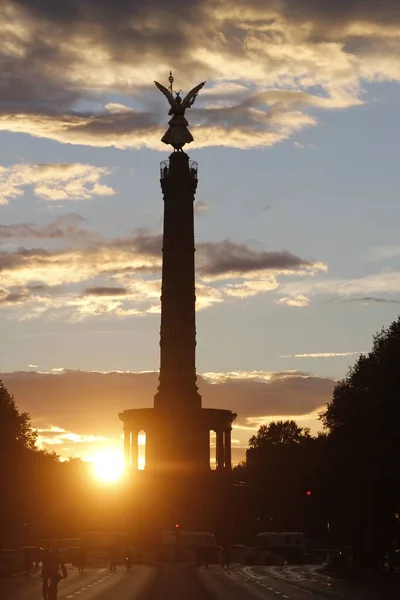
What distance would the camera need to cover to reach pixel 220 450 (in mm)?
147000

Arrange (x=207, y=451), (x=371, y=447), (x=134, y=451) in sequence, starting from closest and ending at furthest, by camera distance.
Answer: (x=371, y=447) < (x=207, y=451) < (x=134, y=451)

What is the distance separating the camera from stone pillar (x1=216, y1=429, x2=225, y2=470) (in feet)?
477

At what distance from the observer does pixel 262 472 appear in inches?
7800

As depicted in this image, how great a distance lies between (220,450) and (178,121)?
40.3 meters

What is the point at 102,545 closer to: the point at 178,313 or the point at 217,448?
the point at 178,313

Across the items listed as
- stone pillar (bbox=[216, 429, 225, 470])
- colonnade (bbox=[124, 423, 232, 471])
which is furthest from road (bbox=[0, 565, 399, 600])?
colonnade (bbox=[124, 423, 232, 471])

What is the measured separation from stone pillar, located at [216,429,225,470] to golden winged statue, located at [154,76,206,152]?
34542 millimetres

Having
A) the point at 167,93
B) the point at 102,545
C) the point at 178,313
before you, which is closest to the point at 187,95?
Result: the point at 167,93

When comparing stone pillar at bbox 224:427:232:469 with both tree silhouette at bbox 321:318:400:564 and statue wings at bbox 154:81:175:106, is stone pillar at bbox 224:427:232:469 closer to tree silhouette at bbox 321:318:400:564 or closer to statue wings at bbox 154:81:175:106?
statue wings at bbox 154:81:175:106

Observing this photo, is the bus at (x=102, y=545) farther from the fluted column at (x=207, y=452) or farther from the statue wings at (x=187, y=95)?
the statue wings at (x=187, y=95)

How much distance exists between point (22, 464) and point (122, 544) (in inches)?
655

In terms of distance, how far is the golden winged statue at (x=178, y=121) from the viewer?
146625 mm

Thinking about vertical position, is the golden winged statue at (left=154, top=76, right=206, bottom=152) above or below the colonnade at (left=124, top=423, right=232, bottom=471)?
above

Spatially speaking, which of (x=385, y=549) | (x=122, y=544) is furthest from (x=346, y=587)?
(x=122, y=544)
